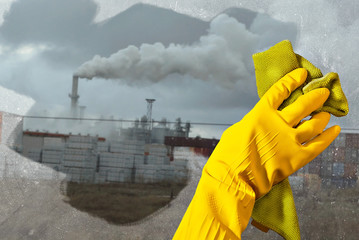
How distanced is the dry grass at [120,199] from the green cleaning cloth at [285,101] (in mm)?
3494

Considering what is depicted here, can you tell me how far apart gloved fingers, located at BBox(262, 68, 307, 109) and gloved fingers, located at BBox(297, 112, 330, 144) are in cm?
6

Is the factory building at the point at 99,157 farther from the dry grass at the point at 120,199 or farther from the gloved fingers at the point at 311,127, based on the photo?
the gloved fingers at the point at 311,127

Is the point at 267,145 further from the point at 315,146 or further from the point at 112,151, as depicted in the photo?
the point at 112,151

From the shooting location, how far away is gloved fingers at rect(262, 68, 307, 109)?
0.81 meters

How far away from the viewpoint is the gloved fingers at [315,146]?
A: 0.79 m

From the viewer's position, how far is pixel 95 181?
470 cm

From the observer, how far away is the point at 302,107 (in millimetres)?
807

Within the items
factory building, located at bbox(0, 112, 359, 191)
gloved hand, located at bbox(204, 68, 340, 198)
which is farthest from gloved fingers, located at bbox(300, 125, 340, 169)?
factory building, located at bbox(0, 112, 359, 191)

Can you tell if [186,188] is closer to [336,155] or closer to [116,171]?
[116,171]

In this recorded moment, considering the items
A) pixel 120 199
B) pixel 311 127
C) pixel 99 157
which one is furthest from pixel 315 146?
pixel 99 157

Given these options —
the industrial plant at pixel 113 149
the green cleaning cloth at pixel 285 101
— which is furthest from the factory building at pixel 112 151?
the green cleaning cloth at pixel 285 101

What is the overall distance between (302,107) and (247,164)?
152 mm

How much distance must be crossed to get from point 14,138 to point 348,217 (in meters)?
3.27

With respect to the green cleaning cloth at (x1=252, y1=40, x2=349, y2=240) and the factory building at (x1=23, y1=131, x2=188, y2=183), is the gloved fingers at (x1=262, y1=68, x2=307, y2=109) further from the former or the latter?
the factory building at (x1=23, y1=131, x2=188, y2=183)
